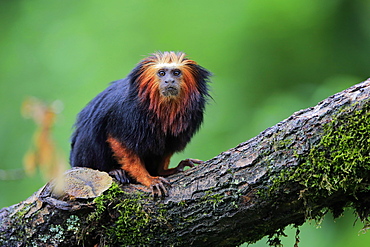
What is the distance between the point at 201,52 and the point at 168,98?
457 centimetres

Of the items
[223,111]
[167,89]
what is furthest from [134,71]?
[223,111]

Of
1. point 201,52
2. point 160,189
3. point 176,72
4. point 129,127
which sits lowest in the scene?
point 160,189

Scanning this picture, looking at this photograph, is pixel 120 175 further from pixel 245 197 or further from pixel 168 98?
pixel 245 197

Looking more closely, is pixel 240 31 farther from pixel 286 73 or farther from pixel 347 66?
pixel 347 66

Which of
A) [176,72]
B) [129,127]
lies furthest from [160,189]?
[176,72]

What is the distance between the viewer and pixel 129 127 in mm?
4547

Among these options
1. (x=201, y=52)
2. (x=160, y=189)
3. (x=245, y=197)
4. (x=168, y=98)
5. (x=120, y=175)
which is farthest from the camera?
(x=201, y=52)

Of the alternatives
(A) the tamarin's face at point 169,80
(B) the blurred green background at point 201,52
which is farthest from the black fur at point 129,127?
(B) the blurred green background at point 201,52

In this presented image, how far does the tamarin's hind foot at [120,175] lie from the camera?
421 centimetres

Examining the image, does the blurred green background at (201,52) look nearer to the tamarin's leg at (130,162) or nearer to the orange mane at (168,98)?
the orange mane at (168,98)

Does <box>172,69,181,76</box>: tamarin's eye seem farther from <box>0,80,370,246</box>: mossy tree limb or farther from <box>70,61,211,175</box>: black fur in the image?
<box>0,80,370,246</box>: mossy tree limb

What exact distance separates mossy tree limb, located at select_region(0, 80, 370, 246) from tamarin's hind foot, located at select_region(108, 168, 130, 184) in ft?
0.72

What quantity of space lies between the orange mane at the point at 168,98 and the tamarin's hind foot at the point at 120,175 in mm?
546

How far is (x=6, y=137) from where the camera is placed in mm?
9102
